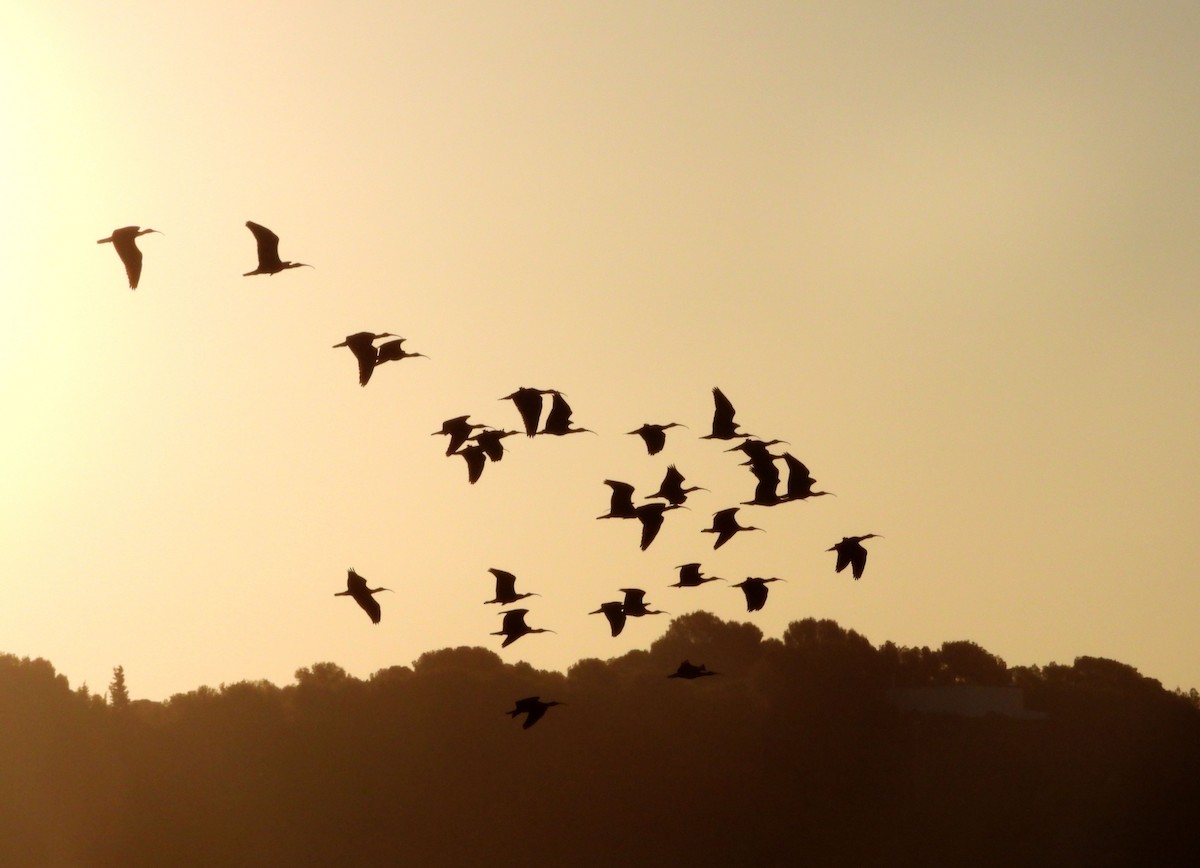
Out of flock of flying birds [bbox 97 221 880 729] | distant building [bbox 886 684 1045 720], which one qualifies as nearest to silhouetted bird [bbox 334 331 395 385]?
flock of flying birds [bbox 97 221 880 729]

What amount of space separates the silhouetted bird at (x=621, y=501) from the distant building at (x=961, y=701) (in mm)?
93278

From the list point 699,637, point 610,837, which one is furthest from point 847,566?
point 699,637

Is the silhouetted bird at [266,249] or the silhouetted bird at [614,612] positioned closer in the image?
the silhouetted bird at [266,249]

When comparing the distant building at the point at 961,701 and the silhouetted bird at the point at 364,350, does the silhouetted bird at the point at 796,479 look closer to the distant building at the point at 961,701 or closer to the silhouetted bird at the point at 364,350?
the silhouetted bird at the point at 364,350

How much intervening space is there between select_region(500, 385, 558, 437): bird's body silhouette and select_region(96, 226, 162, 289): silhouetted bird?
9963 millimetres

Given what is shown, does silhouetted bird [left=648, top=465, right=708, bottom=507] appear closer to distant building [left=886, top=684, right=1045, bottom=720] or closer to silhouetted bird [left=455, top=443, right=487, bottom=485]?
silhouetted bird [left=455, top=443, right=487, bottom=485]

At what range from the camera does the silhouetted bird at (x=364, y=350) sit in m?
47.6

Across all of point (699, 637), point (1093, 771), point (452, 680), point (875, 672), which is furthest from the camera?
point (699, 637)

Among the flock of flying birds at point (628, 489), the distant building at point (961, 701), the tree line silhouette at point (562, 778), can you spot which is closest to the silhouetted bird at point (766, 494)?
the flock of flying birds at point (628, 489)

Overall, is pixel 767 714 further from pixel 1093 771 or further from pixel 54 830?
pixel 54 830

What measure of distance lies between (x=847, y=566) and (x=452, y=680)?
7520 centimetres

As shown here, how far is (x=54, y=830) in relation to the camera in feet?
382

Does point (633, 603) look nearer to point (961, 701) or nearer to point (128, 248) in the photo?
point (128, 248)

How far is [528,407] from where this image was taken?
49625mm
